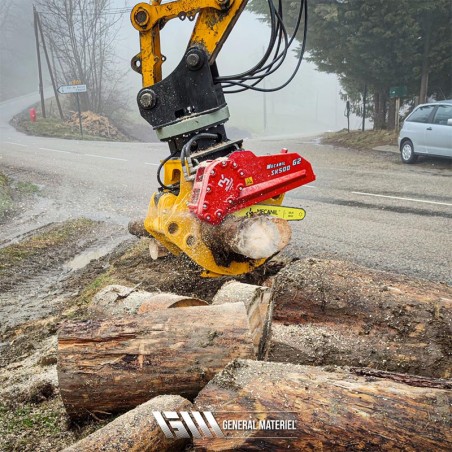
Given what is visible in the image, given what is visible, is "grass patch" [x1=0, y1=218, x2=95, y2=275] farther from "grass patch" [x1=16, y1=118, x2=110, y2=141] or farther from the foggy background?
the foggy background

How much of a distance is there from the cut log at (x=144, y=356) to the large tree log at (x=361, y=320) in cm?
42

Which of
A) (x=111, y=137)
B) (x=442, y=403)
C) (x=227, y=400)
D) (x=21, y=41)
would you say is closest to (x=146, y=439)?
(x=227, y=400)

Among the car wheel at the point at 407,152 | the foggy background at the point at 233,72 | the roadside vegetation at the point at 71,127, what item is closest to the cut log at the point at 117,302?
the car wheel at the point at 407,152

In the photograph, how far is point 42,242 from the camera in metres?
9.23

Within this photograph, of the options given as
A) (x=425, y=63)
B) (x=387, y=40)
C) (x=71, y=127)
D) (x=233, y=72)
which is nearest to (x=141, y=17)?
(x=387, y=40)

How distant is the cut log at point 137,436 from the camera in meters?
2.89

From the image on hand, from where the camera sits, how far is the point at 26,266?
26.7 feet

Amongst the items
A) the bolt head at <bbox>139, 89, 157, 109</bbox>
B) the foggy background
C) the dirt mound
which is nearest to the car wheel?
the bolt head at <bbox>139, 89, 157, 109</bbox>

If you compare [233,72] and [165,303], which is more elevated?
[233,72]

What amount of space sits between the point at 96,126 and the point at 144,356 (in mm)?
31858

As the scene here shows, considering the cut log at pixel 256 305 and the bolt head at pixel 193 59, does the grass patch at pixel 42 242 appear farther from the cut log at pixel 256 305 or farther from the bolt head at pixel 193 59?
the cut log at pixel 256 305

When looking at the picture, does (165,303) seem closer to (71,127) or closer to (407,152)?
(407,152)

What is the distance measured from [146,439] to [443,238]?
18.1 ft

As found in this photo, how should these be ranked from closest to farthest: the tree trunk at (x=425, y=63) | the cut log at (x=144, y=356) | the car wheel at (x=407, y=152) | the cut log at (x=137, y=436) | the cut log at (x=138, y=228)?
the cut log at (x=137, y=436)
the cut log at (x=144, y=356)
the cut log at (x=138, y=228)
the car wheel at (x=407, y=152)
the tree trunk at (x=425, y=63)
